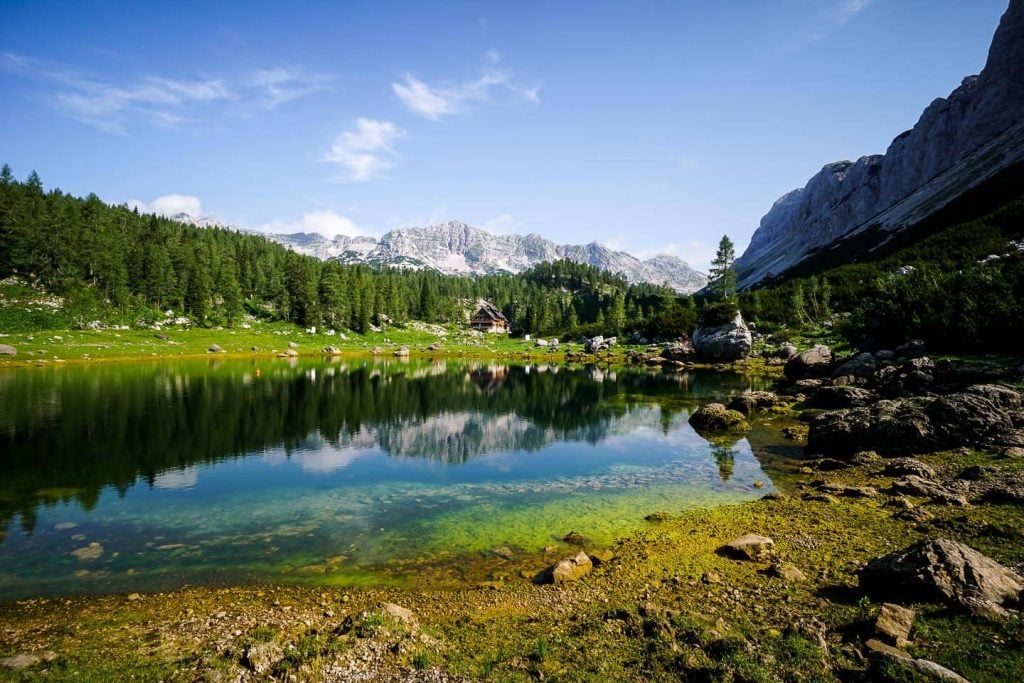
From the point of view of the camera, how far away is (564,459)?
114 feet

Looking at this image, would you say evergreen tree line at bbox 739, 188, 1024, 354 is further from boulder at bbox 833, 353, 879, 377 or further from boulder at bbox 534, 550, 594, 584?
boulder at bbox 534, 550, 594, 584

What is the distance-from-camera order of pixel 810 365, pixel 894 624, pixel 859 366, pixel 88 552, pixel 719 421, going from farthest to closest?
pixel 810 365, pixel 859 366, pixel 719 421, pixel 88 552, pixel 894 624

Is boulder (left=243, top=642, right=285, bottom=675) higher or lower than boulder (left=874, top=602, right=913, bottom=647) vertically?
lower

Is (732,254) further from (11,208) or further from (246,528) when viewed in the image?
(11,208)

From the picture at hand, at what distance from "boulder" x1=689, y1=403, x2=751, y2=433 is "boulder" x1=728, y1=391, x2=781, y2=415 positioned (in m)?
6.67

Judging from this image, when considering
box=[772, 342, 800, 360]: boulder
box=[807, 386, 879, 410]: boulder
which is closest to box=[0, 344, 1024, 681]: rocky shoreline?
Answer: box=[807, 386, 879, 410]: boulder

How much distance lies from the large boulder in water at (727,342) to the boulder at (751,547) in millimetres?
91135

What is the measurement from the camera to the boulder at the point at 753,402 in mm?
49378

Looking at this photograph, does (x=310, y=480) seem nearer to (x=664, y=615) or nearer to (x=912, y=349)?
(x=664, y=615)

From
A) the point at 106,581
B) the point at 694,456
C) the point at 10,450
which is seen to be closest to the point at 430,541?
the point at 106,581

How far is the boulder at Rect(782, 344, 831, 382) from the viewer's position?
222 feet

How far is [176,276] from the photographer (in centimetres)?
12975

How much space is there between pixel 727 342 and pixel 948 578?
96655 millimetres

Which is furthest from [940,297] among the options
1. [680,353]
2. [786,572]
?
[786,572]
